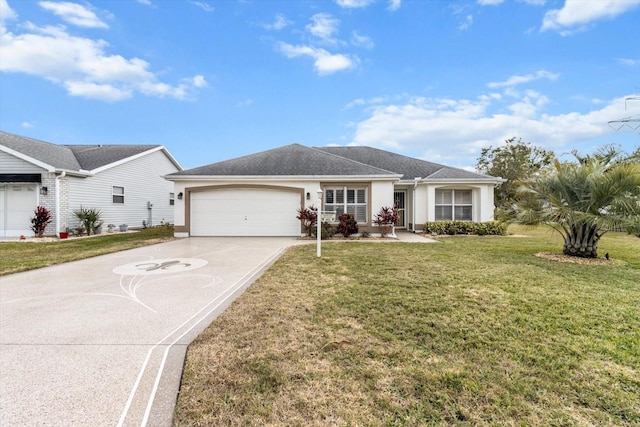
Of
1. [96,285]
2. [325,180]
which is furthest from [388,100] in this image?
[96,285]

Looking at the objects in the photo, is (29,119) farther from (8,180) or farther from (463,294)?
(463,294)

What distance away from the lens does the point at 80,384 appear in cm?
254

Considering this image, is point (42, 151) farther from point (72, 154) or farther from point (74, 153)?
point (74, 153)

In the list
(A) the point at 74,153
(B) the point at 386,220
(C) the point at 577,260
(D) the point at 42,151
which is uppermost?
(A) the point at 74,153

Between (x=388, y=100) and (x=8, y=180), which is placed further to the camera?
(x=388, y=100)

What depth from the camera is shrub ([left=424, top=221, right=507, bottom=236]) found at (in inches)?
597

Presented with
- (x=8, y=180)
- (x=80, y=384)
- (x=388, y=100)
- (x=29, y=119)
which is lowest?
(x=80, y=384)

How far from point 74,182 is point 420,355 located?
18164 mm

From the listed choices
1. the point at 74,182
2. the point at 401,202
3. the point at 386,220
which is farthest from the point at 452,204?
the point at 74,182

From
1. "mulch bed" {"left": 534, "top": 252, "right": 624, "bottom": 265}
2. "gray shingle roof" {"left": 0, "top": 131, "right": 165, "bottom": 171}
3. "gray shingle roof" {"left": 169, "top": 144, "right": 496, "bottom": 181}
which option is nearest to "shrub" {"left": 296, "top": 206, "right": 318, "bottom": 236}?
"gray shingle roof" {"left": 169, "top": 144, "right": 496, "bottom": 181}

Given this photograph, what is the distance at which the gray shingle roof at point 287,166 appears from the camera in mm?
14586

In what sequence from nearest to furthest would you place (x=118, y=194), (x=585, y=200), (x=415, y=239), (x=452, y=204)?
(x=585, y=200) → (x=415, y=239) → (x=452, y=204) → (x=118, y=194)

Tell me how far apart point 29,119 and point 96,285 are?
2270cm

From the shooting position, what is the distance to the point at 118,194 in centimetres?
1764
